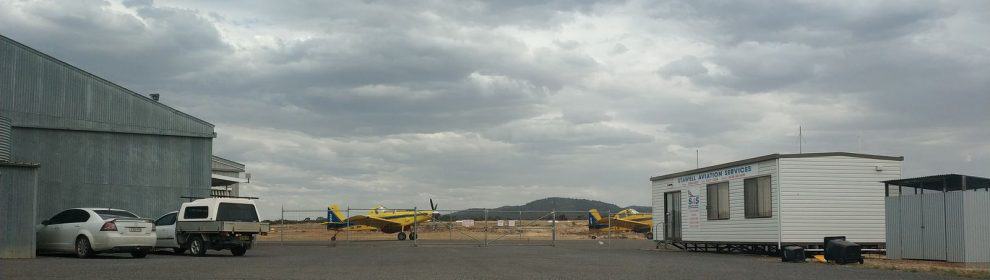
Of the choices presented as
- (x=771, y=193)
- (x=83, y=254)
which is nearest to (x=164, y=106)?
(x=83, y=254)

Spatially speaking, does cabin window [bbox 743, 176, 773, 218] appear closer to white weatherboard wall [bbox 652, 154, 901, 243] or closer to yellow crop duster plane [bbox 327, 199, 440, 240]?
white weatherboard wall [bbox 652, 154, 901, 243]

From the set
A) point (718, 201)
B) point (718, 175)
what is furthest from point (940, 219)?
point (718, 201)

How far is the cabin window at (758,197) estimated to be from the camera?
83.8 feet

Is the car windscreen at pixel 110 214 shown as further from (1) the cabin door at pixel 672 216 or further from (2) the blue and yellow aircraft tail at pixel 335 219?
A: (2) the blue and yellow aircraft tail at pixel 335 219

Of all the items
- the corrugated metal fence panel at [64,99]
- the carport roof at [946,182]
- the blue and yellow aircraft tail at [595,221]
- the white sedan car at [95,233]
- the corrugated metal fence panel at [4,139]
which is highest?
the corrugated metal fence panel at [64,99]

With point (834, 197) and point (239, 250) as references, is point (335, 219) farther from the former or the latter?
point (834, 197)

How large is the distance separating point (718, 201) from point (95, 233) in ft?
61.1

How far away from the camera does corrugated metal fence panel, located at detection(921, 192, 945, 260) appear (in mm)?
20875

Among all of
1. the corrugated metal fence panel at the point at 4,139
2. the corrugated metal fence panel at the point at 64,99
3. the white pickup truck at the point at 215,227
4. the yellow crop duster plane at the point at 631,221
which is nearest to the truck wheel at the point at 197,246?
the white pickup truck at the point at 215,227

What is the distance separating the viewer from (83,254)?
67.6ft

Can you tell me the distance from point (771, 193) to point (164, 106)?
20.7 meters

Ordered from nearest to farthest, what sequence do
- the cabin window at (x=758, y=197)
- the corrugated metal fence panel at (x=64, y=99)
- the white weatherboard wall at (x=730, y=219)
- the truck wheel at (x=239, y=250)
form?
the truck wheel at (x=239, y=250)
the white weatherboard wall at (x=730, y=219)
the cabin window at (x=758, y=197)
the corrugated metal fence panel at (x=64, y=99)

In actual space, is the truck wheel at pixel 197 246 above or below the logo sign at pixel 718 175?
below

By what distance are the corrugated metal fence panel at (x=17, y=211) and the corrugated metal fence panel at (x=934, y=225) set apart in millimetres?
21147
